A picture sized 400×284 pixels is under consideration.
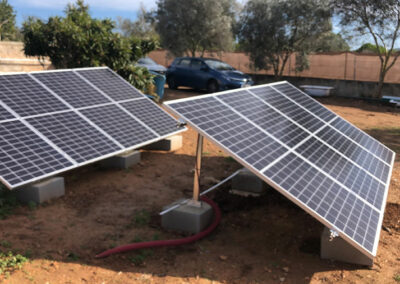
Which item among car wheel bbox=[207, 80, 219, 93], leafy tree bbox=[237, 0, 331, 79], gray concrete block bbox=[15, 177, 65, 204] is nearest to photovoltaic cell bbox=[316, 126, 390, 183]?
gray concrete block bbox=[15, 177, 65, 204]

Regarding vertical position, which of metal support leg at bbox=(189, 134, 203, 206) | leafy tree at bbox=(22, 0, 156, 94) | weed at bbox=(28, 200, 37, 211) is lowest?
weed at bbox=(28, 200, 37, 211)

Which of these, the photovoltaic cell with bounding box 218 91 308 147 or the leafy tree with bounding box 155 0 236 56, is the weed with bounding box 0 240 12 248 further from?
the leafy tree with bounding box 155 0 236 56

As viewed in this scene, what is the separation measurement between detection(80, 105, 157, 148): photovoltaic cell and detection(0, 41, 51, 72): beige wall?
1975 centimetres

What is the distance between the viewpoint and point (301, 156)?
5.49 m

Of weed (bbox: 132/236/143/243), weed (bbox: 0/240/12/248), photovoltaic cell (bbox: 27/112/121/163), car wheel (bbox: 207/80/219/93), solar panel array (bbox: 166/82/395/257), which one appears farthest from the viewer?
car wheel (bbox: 207/80/219/93)

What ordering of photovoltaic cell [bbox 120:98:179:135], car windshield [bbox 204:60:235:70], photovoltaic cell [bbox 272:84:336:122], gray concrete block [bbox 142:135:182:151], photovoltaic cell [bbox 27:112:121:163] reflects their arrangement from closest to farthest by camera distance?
photovoltaic cell [bbox 27:112:121:163]
photovoltaic cell [bbox 272:84:336:122]
photovoltaic cell [bbox 120:98:179:135]
gray concrete block [bbox 142:135:182:151]
car windshield [bbox 204:60:235:70]

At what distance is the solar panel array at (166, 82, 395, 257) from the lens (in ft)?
15.0

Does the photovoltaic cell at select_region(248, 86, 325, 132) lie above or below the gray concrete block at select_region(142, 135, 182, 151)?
above

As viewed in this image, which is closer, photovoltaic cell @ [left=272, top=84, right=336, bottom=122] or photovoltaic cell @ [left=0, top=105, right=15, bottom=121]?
photovoltaic cell @ [left=0, top=105, right=15, bottom=121]

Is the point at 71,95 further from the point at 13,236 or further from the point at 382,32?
the point at 382,32

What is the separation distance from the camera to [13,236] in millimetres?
5461

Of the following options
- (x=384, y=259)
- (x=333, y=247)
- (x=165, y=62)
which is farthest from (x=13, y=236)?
(x=165, y=62)

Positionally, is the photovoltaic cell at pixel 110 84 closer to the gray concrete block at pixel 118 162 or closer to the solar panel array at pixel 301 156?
the gray concrete block at pixel 118 162

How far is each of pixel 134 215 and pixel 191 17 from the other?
67.8 feet
